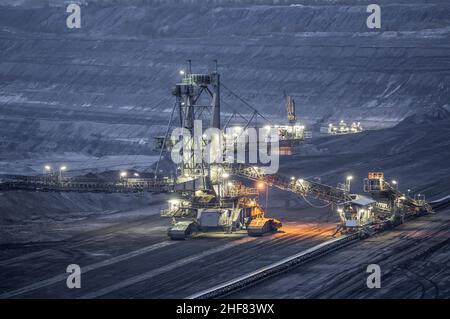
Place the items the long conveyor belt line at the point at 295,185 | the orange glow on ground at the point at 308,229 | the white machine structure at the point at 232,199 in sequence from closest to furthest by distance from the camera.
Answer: the orange glow on ground at the point at 308,229, the white machine structure at the point at 232,199, the long conveyor belt line at the point at 295,185

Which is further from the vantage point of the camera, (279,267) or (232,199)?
(232,199)

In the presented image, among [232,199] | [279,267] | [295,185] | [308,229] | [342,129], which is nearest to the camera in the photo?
[279,267]

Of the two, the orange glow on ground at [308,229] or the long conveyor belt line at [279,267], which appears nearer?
the long conveyor belt line at [279,267]

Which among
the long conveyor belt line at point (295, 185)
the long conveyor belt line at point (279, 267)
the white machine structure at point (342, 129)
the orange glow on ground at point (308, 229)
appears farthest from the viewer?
the white machine structure at point (342, 129)

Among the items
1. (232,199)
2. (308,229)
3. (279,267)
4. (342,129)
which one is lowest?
(279,267)

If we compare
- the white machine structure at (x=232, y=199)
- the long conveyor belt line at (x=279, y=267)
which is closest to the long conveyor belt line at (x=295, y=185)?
the white machine structure at (x=232, y=199)

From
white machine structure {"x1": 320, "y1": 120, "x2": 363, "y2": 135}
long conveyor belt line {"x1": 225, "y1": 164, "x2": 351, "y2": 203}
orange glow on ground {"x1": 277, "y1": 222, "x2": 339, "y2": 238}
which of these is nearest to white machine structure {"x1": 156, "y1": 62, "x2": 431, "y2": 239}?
long conveyor belt line {"x1": 225, "y1": 164, "x2": 351, "y2": 203}

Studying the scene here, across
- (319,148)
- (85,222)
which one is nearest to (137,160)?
(319,148)

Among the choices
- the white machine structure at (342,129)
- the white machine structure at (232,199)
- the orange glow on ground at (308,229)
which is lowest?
the orange glow on ground at (308,229)

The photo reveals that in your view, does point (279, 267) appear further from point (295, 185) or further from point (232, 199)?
point (295, 185)

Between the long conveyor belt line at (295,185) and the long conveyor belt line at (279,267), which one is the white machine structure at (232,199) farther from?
the long conveyor belt line at (279,267)

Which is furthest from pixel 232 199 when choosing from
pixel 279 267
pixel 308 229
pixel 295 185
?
pixel 279 267

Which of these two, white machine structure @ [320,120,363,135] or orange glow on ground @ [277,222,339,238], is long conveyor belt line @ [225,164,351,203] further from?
white machine structure @ [320,120,363,135]
